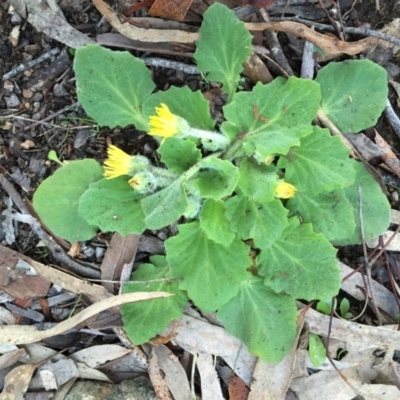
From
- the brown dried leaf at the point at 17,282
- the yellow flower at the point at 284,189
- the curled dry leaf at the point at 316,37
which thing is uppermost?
the curled dry leaf at the point at 316,37

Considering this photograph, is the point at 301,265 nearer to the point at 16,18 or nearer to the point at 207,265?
the point at 207,265

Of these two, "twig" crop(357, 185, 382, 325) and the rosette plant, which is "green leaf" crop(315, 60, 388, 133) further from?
"twig" crop(357, 185, 382, 325)

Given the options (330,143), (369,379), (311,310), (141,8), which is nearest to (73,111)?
(141,8)

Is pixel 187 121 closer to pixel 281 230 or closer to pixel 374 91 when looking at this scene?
pixel 281 230

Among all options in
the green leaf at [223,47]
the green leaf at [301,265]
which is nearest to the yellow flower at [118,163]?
the green leaf at [223,47]

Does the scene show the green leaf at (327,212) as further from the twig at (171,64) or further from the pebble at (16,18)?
the pebble at (16,18)

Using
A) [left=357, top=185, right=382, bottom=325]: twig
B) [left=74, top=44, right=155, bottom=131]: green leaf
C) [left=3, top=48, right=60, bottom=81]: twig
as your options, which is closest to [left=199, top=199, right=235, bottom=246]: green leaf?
[left=74, top=44, right=155, bottom=131]: green leaf
